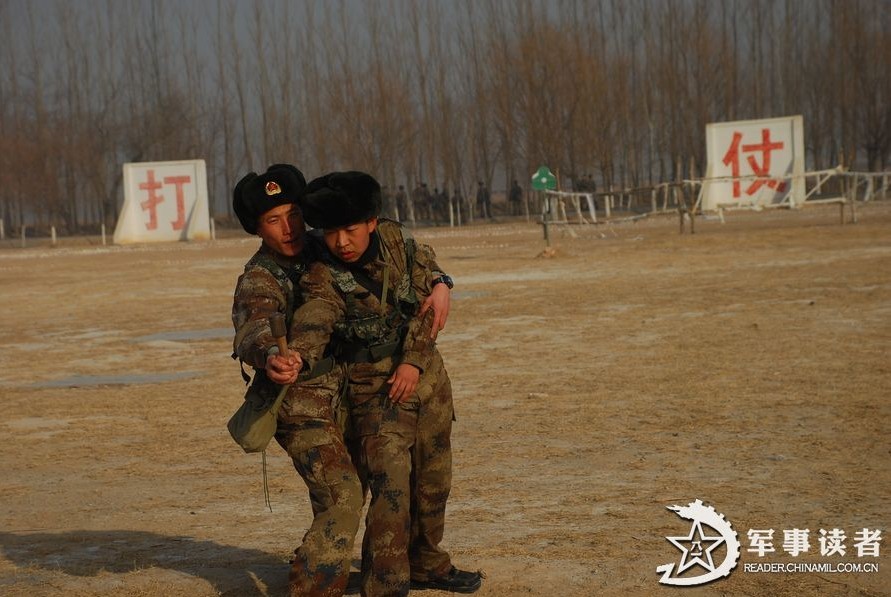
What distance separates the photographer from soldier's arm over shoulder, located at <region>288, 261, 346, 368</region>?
159 inches

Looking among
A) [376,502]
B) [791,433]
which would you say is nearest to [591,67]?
[791,433]

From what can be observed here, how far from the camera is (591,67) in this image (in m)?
51.3

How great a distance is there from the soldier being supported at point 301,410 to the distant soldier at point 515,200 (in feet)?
164

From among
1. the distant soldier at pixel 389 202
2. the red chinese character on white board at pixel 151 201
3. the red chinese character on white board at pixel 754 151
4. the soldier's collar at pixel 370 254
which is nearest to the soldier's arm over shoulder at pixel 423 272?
the soldier's collar at pixel 370 254

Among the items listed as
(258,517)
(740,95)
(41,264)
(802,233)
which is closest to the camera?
(258,517)

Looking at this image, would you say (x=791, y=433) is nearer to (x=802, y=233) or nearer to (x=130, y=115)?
(x=802, y=233)

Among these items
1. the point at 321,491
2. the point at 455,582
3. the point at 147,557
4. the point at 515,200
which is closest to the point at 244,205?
the point at 321,491

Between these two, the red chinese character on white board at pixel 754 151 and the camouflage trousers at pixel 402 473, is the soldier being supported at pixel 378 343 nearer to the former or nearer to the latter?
the camouflage trousers at pixel 402 473

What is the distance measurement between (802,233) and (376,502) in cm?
2167

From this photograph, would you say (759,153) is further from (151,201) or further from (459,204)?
(151,201)

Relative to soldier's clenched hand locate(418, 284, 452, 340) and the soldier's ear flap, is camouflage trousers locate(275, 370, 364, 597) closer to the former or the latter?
→ soldier's clenched hand locate(418, 284, 452, 340)

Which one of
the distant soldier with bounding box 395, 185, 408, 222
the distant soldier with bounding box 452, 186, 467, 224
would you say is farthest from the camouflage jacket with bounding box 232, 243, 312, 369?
the distant soldier with bounding box 395, 185, 408, 222

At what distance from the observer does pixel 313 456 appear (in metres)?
4.08

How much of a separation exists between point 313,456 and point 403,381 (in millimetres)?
363
